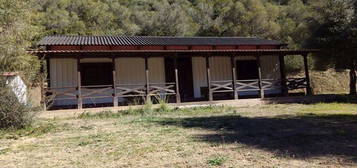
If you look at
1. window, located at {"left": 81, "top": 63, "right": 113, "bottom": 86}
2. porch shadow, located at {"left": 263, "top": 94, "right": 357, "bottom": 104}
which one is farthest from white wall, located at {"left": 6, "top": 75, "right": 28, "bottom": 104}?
→ porch shadow, located at {"left": 263, "top": 94, "right": 357, "bottom": 104}

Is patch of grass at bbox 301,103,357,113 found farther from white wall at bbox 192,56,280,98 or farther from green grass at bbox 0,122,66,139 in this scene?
green grass at bbox 0,122,66,139

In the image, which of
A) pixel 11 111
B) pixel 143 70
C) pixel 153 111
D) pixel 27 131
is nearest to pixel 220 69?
pixel 143 70

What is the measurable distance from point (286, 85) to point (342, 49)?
10.4 ft

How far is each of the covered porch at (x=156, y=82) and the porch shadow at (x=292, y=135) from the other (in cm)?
557

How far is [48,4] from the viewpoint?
33.7 m

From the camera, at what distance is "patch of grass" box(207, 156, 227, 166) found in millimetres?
5092

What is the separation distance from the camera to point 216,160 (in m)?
5.25

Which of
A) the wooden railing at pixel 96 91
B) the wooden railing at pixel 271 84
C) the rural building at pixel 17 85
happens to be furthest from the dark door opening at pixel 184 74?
the rural building at pixel 17 85

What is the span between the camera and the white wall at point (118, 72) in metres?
15.8

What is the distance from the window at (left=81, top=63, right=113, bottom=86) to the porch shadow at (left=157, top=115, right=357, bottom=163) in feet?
23.5

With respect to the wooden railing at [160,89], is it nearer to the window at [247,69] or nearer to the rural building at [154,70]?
the rural building at [154,70]

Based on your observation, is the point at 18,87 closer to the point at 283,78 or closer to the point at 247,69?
the point at 247,69

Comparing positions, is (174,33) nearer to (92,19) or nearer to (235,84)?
(92,19)

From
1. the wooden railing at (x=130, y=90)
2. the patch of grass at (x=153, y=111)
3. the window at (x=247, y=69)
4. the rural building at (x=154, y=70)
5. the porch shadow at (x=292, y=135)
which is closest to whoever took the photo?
the porch shadow at (x=292, y=135)
